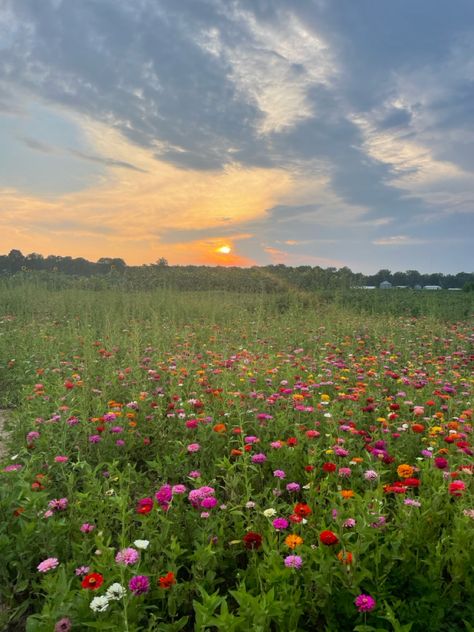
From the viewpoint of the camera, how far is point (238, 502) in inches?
107

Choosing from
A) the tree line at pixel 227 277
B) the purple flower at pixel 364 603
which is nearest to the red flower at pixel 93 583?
the purple flower at pixel 364 603

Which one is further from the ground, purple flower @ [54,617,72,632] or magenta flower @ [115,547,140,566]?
magenta flower @ [115,547,140,566]

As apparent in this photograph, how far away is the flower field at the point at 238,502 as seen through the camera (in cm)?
179

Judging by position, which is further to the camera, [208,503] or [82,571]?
[208,503]

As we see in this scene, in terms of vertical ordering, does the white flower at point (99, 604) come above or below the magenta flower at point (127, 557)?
below

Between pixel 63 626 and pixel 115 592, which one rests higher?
pixel 115 592

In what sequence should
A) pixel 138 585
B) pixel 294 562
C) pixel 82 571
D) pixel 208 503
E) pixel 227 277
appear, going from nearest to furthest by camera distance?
pixel 138 585
pixel 294 562
pixel 82 571
pixel 208 503
pixel 227 277

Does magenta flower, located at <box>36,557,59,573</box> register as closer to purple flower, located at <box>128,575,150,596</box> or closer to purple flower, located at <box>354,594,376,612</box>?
purple flower, located at <box>128,575,150,596</box>

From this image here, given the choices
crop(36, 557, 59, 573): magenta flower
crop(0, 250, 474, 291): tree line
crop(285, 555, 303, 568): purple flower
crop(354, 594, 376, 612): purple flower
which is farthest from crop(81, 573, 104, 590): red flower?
crop(0, 250, 474, 291): tree line

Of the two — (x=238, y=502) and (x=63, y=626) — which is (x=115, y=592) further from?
(x=238, y=502)

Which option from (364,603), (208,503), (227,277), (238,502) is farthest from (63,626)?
(227,277)

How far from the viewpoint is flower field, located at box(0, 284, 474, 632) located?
179cm

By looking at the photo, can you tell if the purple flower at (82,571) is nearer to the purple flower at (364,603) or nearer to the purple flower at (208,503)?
the purple flower at (208,503)

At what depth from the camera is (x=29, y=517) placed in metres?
2.25
